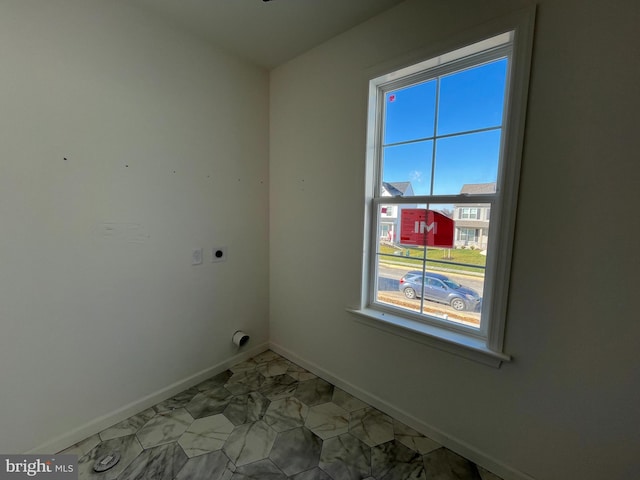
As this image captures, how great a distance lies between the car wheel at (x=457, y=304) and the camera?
153 cm

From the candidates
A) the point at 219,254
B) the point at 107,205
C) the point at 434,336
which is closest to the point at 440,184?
the point at 434,336

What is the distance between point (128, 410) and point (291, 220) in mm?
1754

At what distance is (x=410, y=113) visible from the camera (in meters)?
1.68

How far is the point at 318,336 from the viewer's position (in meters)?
2.18

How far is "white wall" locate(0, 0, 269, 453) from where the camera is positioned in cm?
130

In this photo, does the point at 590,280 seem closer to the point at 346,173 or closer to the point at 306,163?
the point at 346,173

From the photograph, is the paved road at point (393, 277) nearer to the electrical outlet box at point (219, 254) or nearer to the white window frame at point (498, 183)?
the white window frame at point (498, 183)

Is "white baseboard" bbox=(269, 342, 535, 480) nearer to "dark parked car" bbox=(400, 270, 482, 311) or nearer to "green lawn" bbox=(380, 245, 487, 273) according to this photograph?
"dark parked car" bbox=(400, 270, 482, 311)

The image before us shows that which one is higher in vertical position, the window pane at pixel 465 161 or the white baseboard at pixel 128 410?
the window pane at pixel 465 161

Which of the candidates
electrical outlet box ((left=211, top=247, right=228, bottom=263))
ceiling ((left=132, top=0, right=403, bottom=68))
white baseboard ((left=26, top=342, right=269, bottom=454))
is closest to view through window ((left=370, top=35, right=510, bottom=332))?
ceiling ((left=132, top=0, right=403, bottom=68))

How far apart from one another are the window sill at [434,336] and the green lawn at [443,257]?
1.25 ft

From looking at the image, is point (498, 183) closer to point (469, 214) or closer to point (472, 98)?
point (469, 214)

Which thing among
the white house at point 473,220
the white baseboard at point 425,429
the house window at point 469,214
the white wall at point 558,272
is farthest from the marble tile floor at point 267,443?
the house window at point 469,214

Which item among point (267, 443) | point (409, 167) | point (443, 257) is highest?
point (409, 167)
